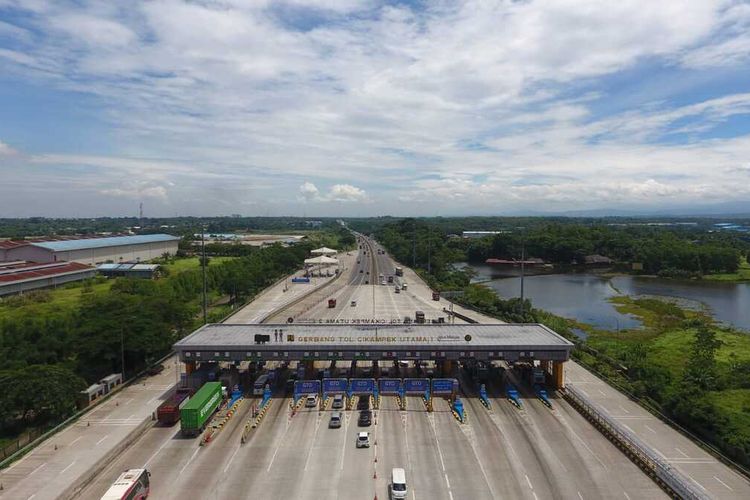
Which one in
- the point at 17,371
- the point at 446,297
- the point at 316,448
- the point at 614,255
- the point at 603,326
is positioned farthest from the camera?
the point at 614,255

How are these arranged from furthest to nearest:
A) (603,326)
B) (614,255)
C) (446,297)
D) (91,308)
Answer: (614,255), (446,297), (603,326), (91,308)

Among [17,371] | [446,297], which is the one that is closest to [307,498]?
[17,371]

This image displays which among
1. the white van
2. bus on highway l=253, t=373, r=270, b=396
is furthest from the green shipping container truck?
the white van

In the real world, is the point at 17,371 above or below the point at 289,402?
above

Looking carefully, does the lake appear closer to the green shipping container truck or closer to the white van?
the white van

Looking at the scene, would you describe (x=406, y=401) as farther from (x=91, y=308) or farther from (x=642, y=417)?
(x=91, y=308)

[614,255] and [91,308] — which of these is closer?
[91,308]
